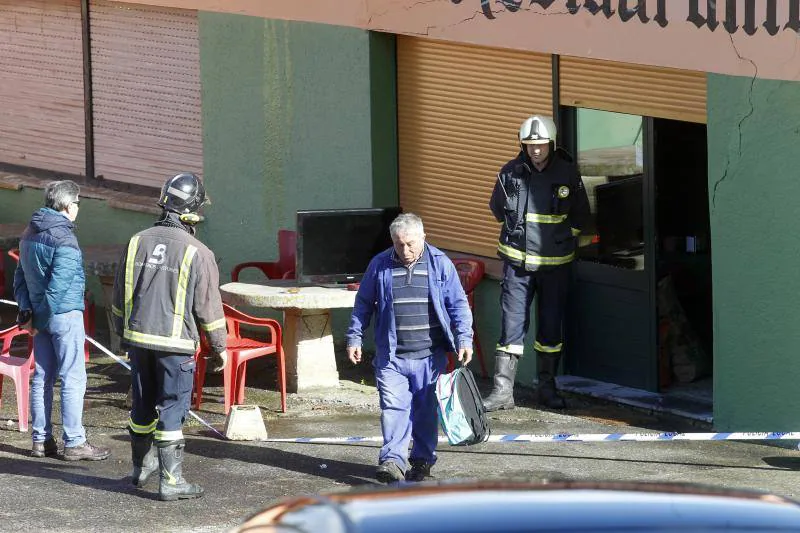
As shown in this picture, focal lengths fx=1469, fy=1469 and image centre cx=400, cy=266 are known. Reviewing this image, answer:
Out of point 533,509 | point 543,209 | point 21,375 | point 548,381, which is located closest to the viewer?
point 533,509

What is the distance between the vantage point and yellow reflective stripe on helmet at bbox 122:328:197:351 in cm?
796

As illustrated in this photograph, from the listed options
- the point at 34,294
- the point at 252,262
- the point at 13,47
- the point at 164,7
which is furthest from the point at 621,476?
the point at 13,47

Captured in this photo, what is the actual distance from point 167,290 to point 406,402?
1499 mm

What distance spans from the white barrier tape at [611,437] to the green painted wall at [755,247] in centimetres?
30

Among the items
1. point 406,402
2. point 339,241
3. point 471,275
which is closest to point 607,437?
point 406,402

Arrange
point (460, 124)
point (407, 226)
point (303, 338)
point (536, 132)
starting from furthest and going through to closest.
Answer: point (460, 124)
point (303, 338)
point (536, 132)
point (407, 226)

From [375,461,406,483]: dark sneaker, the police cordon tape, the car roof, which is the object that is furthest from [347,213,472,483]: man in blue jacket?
the car roof

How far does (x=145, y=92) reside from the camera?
13.9 meters

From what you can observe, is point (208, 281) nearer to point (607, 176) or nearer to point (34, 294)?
point (34, 294)

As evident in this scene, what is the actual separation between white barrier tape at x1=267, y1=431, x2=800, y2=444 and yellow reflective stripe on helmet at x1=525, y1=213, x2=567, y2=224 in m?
1.49

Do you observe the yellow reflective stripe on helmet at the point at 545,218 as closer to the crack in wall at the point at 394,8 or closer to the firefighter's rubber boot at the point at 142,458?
the crack in wall at the point at 394,8

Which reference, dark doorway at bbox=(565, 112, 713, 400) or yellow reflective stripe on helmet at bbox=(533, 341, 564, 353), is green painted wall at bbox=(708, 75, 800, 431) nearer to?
dark doorway at bbox=(565, 112, 713, 400)

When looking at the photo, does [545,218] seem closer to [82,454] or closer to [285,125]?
[285,125]

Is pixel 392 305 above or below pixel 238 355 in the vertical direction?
above
